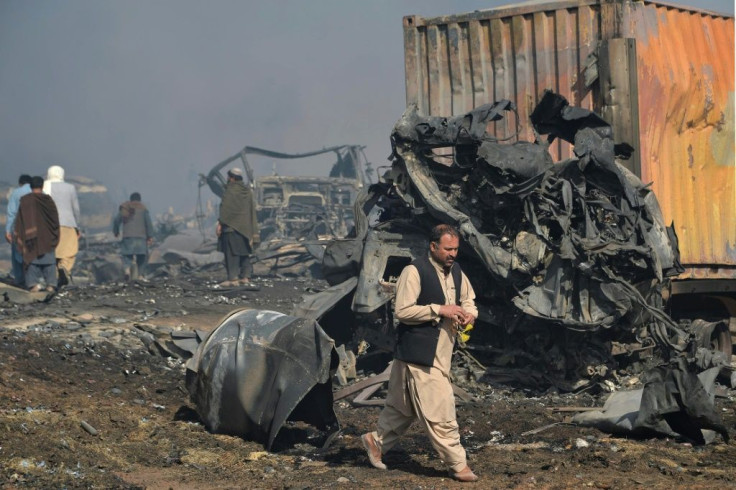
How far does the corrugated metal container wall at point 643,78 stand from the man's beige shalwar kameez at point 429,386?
Answer: 13.1 feet

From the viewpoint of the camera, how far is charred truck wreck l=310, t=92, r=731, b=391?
7594 mm

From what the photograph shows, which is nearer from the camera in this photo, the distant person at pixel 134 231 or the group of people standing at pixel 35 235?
the group of people standing at pixel 35 235

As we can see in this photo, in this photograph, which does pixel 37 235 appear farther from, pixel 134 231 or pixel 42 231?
pixel 134 231

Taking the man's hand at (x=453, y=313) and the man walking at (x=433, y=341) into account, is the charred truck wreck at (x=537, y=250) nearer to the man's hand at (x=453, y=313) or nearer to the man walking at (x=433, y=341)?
the man walking at (x=433, y=341)

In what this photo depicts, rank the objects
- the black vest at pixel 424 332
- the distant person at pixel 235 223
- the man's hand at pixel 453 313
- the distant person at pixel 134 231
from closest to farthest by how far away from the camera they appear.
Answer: the man's hand at pixel 453 313
the black vest at pixel 424 332
the distant person at pixel 235 223
the distant person at pixel 134 231

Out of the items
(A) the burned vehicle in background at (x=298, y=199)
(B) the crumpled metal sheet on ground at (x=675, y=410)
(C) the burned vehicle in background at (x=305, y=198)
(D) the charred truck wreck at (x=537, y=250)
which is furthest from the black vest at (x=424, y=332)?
(A) the burned vehicle in background at (x=298, y=199)

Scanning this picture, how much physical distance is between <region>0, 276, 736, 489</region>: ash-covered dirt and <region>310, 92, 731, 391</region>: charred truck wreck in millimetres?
502

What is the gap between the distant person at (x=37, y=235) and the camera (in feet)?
42.9

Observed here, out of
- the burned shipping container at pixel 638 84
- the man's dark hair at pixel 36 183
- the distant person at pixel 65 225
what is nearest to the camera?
the burned shipping container at pixel 638 84

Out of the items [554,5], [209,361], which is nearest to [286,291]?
[554,5]

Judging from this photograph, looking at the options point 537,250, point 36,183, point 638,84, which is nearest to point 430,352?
point 537,250

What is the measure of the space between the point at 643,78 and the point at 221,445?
16.8 feet

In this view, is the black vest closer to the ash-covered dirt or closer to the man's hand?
the man's hand

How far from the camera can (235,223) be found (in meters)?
14.8
